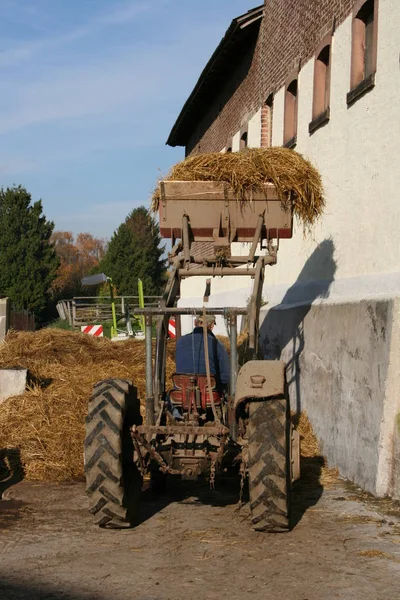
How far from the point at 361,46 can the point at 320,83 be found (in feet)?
6.75

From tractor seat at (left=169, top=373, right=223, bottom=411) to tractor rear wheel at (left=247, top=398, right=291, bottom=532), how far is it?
48.1 inches

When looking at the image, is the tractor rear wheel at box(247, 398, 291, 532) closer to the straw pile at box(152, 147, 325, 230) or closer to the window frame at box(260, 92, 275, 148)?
the straw pile at box(152, 147, 325, 230)

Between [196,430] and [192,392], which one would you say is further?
[192,392]

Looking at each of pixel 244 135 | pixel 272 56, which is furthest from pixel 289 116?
pixel 244 135

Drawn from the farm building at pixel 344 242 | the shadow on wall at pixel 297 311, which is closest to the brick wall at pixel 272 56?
the farm building at pixel 344 242

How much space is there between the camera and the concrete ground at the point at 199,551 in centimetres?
604

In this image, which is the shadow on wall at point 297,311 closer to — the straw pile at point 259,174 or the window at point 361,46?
the straw pile at point 259,174

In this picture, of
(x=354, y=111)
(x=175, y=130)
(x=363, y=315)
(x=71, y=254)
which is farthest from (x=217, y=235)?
(x=71, y=254)

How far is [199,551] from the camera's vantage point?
703 cm

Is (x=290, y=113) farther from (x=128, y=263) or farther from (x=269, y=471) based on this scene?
(x=128, y=263)

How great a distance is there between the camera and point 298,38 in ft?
51.7

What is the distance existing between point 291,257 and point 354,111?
3.84 meters

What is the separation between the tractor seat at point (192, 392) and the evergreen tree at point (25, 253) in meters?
53.0

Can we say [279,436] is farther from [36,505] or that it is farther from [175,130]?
[175,130]
